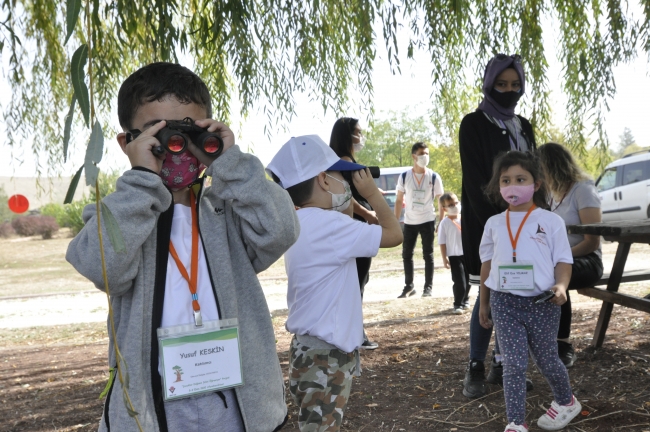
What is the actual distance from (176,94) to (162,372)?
0.69 m

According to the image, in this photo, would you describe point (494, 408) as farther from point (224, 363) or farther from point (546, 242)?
point (224, 363)

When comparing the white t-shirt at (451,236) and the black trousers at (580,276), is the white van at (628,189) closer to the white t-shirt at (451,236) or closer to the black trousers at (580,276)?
the white t-shirt at (451,236)

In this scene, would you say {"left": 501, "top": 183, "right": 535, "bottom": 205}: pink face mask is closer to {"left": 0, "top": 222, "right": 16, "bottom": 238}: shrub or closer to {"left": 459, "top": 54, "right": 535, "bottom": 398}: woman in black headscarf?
{"left": 459, "top": 54, "right": 535, "bottom": 398}: woman in black headscarf

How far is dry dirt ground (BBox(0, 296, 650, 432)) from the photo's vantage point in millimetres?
3500

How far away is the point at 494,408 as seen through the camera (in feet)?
11.8

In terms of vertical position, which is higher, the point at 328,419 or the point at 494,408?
the point at 328,419

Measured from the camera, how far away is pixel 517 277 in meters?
3.04

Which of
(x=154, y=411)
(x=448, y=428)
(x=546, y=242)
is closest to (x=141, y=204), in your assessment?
(x=154, y=411)

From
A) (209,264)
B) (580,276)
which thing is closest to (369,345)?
(580,276)

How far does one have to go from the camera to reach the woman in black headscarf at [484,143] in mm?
3623

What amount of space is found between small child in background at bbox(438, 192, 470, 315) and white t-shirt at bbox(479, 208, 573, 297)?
3238mm

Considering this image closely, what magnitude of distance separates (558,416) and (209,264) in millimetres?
2222

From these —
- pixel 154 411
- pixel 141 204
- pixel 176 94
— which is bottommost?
pixel 154 411

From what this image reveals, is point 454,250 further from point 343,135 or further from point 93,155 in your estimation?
point 93,155
